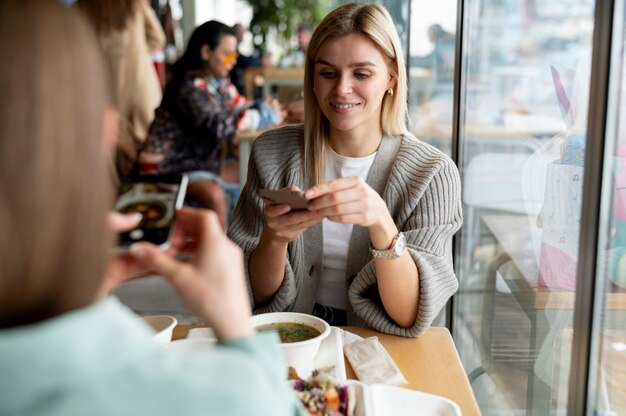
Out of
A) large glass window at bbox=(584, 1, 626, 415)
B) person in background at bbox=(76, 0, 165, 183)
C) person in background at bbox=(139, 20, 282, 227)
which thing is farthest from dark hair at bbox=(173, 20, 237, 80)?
large glass window at bbox=(584, 1, 626, 415)

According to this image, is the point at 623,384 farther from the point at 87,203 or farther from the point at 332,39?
the point at 87,203

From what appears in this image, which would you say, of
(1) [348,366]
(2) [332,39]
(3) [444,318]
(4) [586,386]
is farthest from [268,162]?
(3) [444,318]

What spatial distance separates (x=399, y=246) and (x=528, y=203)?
686 millimetres

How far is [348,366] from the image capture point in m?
1.36

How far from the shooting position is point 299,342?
1.27 m

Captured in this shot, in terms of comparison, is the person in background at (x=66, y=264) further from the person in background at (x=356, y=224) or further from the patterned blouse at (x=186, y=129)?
the patterned blouse at (x=186, y=129)

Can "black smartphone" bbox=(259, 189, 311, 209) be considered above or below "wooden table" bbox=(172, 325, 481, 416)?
above

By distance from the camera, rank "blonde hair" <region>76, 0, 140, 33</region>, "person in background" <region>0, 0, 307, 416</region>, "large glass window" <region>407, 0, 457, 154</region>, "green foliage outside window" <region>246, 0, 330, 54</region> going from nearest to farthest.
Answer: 1. "person in background" <region>0, 0, 307, 416</region>
2. "large glass window" <region>407, 0, 457, 154</region>
3. "blonde hair" <region>76, 0, 140, 33</region>
4. "green foliage outside window" <region>246, 0, 330, 54</region>

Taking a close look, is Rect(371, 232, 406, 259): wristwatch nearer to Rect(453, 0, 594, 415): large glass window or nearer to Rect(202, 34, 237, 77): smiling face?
Rect(453, 0, 594, 415): large glass window

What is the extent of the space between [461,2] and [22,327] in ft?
7.12

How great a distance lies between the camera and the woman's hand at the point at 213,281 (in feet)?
2.43

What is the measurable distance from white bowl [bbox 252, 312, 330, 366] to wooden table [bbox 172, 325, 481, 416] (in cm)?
9

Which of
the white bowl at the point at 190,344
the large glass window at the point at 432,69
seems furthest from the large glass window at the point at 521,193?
the white bowl at the point at 190,344

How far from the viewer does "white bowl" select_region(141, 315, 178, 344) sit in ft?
4.28
